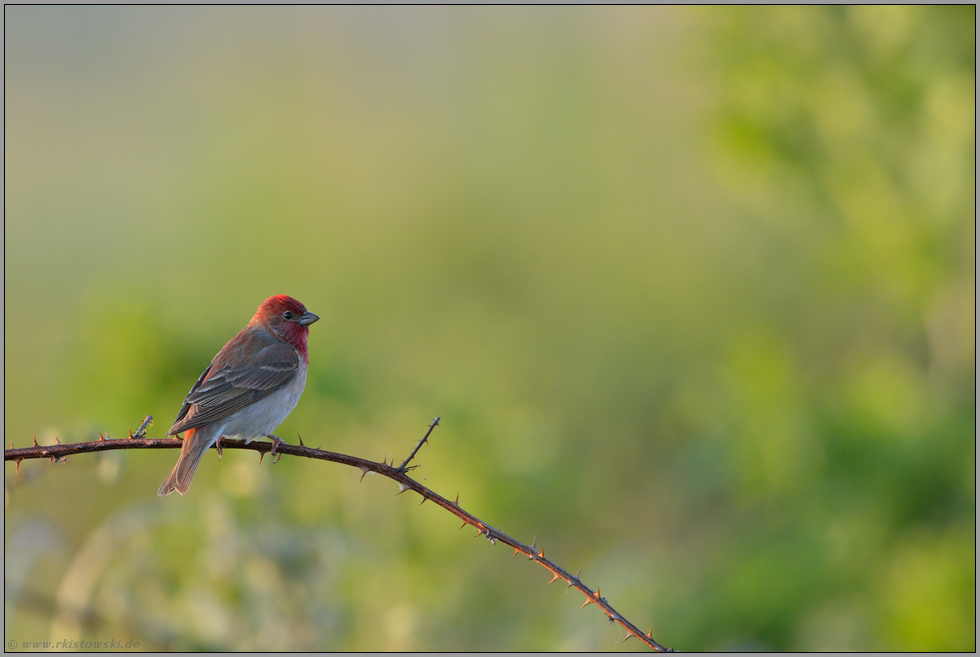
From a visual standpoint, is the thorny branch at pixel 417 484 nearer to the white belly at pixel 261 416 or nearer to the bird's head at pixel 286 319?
the white belly at pixel 261 416

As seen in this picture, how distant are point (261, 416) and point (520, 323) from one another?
9523 mm

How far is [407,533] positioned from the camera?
787cm

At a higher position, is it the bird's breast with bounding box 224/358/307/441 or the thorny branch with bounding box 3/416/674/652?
the bird's breast with bounding box 224/358/307/441

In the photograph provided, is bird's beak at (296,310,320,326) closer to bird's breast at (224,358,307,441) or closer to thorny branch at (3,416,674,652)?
bird's breast at (224,358,307,441)

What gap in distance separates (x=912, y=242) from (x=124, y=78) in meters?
14.7

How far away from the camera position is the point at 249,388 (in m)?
4.58

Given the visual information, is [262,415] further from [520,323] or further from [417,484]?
[520,323]

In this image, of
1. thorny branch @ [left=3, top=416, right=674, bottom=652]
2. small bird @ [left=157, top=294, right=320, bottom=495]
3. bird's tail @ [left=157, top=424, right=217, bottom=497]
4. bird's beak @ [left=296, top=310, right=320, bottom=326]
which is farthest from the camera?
bird's beak @ [left=296, top=310, right=320, bottom=326]

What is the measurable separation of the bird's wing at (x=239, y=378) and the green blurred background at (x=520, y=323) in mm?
521

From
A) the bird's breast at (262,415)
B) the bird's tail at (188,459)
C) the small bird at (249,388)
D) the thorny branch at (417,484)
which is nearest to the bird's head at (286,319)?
the small bird at (249,388)

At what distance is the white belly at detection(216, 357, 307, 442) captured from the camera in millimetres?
4516

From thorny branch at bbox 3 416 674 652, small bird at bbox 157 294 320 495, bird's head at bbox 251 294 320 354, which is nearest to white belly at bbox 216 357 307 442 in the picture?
small bird at bbox 157 294 320 495

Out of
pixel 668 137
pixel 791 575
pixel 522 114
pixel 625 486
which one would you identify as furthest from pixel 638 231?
pixel 791 575

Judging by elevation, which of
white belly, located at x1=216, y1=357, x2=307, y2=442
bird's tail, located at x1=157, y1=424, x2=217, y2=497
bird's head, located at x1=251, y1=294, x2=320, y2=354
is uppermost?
bird's head, located at x1=251, y1=294, x2=320, y2=354
